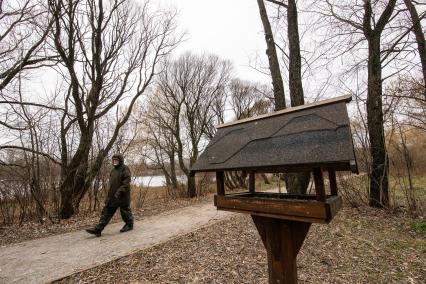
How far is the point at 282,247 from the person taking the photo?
9.56 ft

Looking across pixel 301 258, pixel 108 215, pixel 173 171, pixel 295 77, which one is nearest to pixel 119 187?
pixel 108 215

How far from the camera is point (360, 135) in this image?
894cm

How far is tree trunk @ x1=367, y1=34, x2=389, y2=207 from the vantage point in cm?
845

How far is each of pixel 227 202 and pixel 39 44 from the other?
11.3m

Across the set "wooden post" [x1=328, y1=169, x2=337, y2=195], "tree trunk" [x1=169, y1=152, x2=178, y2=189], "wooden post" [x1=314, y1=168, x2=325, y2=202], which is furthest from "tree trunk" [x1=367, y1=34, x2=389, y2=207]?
"tree trunk" [x1=169, y1=152, x2=178, y2=189]

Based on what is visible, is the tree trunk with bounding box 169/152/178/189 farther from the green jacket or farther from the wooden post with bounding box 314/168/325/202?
the wooden post with bounding box 314/168/325/202

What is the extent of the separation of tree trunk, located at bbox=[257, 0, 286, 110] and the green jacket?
4863 mm

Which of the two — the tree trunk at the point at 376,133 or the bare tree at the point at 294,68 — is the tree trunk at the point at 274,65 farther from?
the tree trunk at the point at 376,133

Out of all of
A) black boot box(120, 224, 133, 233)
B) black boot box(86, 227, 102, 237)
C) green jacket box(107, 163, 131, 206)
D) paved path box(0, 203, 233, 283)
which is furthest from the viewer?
black boot box(120, 224, 133, 233)

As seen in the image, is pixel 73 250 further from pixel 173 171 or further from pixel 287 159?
pixel 173 171

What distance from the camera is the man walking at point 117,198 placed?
7.09 m

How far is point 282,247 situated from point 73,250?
16.2ft

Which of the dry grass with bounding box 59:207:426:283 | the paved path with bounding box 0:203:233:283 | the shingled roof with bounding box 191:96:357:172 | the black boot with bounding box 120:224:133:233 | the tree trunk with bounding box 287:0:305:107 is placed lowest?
the dry grass with bounding box 59:207:426:283

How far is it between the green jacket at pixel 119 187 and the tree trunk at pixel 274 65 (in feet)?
16.0
